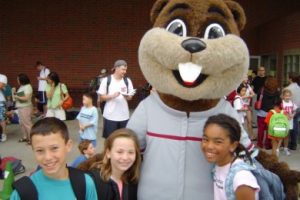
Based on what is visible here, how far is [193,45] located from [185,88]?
10.7 inches

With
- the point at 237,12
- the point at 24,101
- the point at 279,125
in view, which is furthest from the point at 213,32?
the point at 24,101

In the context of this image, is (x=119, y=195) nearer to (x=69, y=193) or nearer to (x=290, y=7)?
(x=69, y=193)

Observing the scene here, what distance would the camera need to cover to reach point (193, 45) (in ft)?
8.57

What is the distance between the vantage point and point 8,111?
9.52 metres

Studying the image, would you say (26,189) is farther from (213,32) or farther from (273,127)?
(273,127)

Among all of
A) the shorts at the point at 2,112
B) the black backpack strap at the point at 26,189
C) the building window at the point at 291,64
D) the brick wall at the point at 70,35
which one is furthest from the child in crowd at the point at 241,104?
the black backpack strap at the point at 26,189

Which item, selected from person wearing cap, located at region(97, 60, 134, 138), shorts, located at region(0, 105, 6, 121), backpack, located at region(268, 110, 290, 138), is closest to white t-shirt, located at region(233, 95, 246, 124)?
backpack, located at region(268, 110, 290, 138)

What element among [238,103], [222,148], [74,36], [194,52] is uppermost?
[74,36]

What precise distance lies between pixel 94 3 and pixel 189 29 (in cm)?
1188

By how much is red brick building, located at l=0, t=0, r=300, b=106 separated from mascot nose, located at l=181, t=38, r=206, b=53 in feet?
38.7

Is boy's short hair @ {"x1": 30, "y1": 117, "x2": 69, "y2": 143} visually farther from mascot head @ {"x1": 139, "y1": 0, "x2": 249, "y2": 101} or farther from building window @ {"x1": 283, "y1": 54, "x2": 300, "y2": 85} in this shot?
building window @ {"x1": 283, "y1": 54, "x2": 300, "y2": 85}

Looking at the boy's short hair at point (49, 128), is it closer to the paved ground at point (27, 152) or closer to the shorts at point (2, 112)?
the paved ground at point (27, 152)

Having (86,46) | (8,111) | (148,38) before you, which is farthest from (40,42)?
(148,38)

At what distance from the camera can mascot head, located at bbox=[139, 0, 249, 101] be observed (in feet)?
8.67
